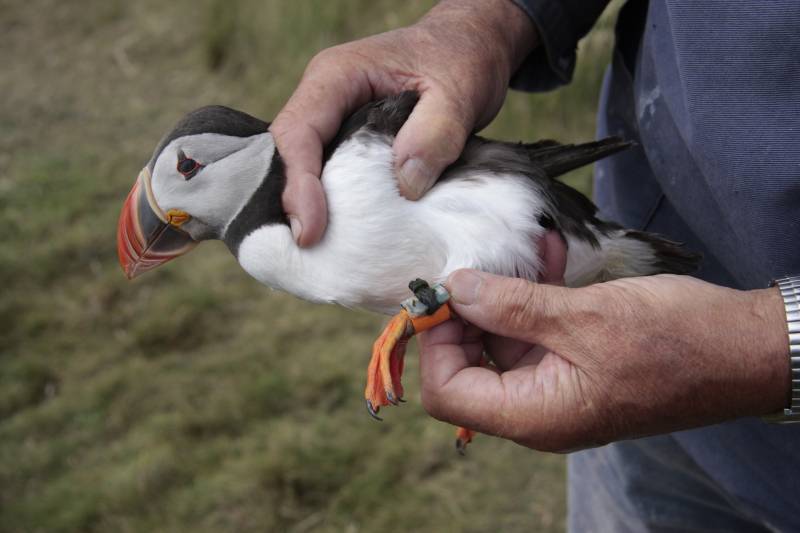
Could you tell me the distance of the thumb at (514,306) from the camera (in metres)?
1.63

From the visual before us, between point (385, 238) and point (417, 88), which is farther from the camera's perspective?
point (417, 88)

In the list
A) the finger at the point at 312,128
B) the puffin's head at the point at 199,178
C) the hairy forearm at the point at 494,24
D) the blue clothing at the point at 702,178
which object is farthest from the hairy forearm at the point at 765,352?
the puffin's head at the point at 199,178

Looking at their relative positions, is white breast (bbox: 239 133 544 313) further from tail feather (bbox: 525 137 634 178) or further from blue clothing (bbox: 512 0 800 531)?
blue clothing (bbox: 512 0 800 531)

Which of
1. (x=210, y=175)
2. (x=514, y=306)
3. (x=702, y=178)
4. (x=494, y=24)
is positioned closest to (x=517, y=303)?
(x=514, y=306)

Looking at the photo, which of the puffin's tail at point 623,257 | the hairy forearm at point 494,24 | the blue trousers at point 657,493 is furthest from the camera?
the blue trousers at point 657,493

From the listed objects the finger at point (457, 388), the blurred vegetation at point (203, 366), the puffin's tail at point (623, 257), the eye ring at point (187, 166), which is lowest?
the blurred vegetation at point (203, 366)

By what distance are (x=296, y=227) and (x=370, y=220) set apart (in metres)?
0.17

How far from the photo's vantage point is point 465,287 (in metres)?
1.74

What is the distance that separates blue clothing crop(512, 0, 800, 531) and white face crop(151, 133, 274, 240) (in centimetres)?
90

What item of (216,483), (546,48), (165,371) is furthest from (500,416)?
(165,371)

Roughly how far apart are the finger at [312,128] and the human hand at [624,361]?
1.34 ft

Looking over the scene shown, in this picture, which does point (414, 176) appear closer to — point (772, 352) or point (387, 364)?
point (387, 364)

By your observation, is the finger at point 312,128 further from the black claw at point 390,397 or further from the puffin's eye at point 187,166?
the black claw at point 390,397

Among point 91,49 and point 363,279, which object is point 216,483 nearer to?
point 363,279
